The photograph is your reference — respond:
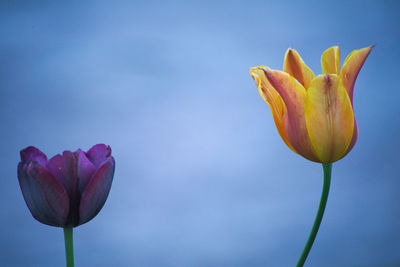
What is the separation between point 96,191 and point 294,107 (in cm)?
10

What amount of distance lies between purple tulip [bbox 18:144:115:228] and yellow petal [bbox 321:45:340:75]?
0.41ft

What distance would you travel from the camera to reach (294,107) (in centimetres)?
22

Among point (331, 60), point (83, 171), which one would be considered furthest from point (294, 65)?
point (83, 171)

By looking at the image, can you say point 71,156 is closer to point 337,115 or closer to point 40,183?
point 40,183

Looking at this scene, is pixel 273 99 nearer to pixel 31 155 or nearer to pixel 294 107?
pixel 294 107

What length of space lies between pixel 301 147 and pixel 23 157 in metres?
0.13

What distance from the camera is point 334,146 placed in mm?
212

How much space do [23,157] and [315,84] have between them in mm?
136

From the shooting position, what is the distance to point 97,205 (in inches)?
7.5

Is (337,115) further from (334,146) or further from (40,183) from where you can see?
(40,183)

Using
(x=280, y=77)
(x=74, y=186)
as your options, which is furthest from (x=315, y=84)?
(x=74, y=186)

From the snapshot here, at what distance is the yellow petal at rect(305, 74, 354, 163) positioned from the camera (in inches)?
8.3

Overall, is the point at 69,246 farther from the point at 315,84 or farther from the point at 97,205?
the point at 315,84

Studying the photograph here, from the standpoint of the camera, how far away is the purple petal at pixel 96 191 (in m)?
0.18
